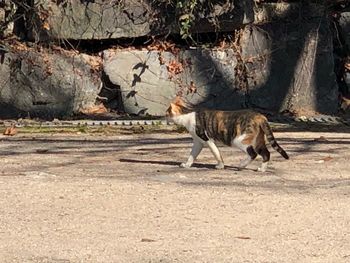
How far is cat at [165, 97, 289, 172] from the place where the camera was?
394 inches

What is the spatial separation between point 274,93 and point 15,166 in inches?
301

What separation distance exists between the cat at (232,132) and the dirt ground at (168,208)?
0.61ft

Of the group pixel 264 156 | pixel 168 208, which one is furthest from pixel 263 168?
pixel 168 208

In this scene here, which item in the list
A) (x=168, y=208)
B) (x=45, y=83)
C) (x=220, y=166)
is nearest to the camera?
(x=168, y=208)

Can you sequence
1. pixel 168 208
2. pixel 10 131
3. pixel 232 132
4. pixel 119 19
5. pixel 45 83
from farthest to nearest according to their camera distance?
pixel 119 19, pixel 45 83, pixel 10 131, pixel 232 132, pixel 168 208

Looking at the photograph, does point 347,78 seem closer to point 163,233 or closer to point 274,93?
point 274,93

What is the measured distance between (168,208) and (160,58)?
30.1ft

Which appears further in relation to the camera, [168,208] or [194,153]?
[194,153]

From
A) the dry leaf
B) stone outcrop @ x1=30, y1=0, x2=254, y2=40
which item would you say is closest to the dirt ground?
the dry leaf

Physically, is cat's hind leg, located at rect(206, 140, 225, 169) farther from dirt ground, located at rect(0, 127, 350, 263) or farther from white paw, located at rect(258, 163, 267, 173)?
white paw, located at rect(258, 163, 267, 173)

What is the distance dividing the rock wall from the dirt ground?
5.04 m

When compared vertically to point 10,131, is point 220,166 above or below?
above

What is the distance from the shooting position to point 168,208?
25.6ft

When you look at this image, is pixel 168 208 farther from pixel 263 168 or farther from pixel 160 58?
pixel 160 58
